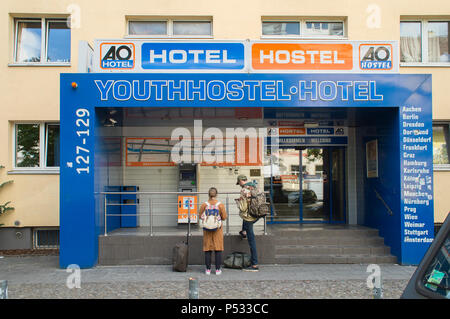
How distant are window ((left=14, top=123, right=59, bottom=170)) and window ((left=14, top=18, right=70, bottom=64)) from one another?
1752mm

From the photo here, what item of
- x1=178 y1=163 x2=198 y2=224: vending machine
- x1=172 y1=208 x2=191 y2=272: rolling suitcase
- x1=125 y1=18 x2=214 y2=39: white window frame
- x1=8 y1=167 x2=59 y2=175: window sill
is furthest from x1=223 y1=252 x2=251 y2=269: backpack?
x1=125 y1=18 x2=214 y2=39: white window frame

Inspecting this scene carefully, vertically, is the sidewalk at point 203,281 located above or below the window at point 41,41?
below

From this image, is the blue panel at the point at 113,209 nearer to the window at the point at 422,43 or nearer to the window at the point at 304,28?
the window at the point at 304,28

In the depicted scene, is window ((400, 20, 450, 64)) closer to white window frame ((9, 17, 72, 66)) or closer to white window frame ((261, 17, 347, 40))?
white window frame ((261, 17, 347, 40))

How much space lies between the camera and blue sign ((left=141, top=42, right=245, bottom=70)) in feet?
26.5

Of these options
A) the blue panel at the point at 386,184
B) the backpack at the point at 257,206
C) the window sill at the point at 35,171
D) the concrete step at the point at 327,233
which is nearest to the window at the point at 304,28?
the blue panel at the point at 386,184

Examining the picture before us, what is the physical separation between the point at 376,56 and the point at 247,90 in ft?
9.42

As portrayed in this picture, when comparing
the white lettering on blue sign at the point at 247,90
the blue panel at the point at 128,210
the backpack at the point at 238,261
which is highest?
the white lettering on blue sign at the point at 247,90

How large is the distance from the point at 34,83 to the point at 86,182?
12.7 feet

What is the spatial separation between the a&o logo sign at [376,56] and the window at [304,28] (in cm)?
255

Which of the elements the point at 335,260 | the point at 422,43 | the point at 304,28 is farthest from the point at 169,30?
the point at 335,260

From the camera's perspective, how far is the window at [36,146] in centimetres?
995

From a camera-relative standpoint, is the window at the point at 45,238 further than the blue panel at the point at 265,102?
Yes

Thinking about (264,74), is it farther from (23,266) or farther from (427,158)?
(23,266)
